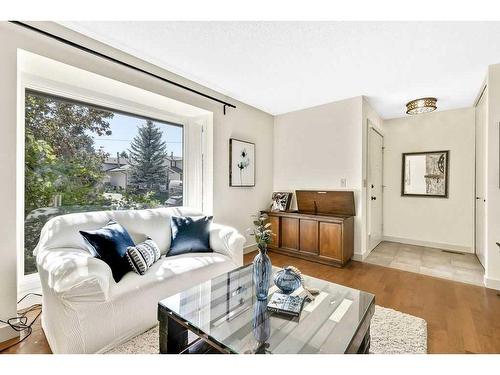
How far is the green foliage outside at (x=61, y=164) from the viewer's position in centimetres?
212

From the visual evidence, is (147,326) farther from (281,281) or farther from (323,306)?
(323,306)

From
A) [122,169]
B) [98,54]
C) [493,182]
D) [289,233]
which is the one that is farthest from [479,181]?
[98,54]

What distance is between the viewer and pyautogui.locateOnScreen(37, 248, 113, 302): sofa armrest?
1384 millimetres

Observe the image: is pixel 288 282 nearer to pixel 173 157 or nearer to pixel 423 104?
pixel 173 157

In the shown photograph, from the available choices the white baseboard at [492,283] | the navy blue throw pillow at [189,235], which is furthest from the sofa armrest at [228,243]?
the white baseboard at [492,283]

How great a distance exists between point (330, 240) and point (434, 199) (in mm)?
2435

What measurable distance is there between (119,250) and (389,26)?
2.78 m

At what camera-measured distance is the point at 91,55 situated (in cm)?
210

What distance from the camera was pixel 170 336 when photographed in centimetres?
135

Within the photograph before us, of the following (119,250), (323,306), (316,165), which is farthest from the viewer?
(316,165)

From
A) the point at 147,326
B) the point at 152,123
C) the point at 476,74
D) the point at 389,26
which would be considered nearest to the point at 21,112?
the point at 152,123

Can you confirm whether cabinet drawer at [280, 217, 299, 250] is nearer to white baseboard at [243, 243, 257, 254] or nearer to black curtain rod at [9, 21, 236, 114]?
white baseboard at [243, 243, 257, 254]

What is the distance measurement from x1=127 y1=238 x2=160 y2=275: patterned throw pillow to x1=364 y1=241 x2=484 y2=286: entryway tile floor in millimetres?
2958

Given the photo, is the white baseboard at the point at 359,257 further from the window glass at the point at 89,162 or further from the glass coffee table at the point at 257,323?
the window glass at the point at 89,162
